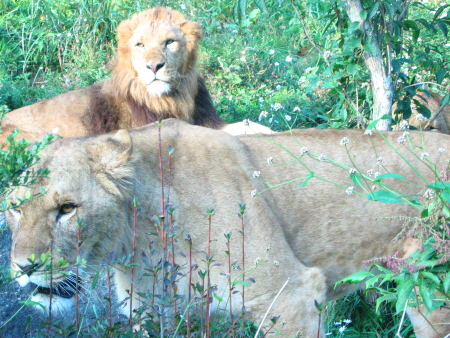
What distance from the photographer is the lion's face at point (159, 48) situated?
17.0 feet

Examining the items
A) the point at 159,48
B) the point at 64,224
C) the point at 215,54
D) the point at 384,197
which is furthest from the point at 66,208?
the point at 215,54

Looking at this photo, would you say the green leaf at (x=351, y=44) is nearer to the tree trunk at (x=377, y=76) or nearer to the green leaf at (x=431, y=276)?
the tree trunk at (x=377, y=76)

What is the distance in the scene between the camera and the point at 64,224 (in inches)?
99.3

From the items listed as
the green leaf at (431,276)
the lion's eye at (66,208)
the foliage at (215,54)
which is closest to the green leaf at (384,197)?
the green leaf at (431,276)

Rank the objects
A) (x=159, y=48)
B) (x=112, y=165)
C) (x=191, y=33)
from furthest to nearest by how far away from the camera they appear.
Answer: (x=191, y=33) → (x=159, y=48) → (x=112, y=165)

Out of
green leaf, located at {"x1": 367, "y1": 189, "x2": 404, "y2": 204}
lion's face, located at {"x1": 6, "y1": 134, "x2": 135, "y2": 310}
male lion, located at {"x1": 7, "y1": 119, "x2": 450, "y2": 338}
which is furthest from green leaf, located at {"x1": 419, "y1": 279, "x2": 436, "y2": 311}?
lion's face, located at {"x1": 6, "y1": 134, "x2": 135, "y2": 310}

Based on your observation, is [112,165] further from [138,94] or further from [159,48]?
[138,94]

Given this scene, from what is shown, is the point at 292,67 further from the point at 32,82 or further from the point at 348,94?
the point at 348,94

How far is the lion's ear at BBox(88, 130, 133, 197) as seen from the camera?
2.68 m

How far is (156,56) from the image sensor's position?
5105 millimetres

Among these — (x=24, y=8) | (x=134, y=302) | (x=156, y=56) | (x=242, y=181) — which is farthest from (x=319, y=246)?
(x=24, y=8)

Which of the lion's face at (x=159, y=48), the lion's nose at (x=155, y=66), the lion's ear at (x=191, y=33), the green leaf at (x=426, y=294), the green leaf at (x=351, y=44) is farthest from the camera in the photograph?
the lion's ear at (x=191, y=33)

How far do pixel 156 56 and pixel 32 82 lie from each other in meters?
2.75

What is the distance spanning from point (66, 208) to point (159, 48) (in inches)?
114
